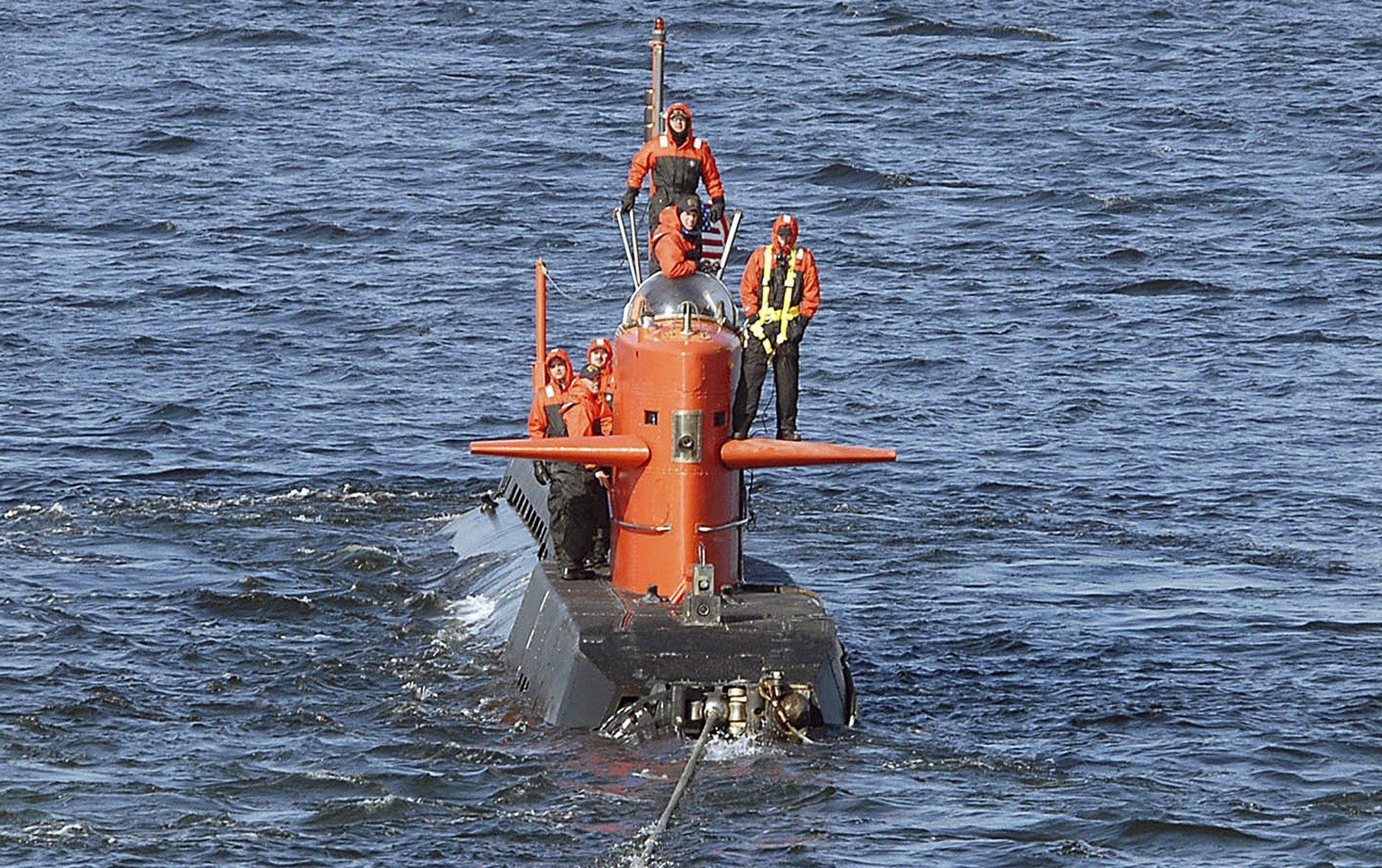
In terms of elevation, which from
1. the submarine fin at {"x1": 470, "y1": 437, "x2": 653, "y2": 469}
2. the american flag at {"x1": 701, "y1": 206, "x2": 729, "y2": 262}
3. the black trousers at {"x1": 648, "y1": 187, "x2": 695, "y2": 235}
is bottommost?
the submarine fin at {"x1": 470, "y1": 437, "x2": 653, "y2": 469}

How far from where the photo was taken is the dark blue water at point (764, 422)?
25.2 metres

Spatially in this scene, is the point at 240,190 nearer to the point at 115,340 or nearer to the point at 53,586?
the point at 115,340

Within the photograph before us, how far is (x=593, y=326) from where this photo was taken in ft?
158

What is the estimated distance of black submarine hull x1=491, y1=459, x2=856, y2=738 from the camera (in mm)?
25719

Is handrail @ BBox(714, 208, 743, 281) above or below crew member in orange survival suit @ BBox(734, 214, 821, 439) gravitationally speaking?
above

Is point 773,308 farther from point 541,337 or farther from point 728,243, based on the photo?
point 541,337

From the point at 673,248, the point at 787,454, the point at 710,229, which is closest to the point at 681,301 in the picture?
the point at 673,248

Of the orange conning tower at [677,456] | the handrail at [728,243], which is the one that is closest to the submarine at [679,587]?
the orange conning tower at [677,456]

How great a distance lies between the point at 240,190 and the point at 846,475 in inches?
924

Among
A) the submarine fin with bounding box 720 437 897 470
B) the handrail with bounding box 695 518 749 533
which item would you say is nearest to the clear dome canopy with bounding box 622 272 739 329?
the submarine fin with bounding box 720 437 897 470

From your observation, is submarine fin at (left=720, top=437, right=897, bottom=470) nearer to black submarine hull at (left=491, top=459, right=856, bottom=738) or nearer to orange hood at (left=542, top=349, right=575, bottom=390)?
black submarine hull at (left=491, top=459, right=856, bottom=738)

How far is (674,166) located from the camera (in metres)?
30.1

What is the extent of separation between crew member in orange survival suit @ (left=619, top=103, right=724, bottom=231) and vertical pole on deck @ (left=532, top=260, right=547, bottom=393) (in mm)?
1606

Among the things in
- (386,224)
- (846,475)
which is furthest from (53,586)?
(386,224)
